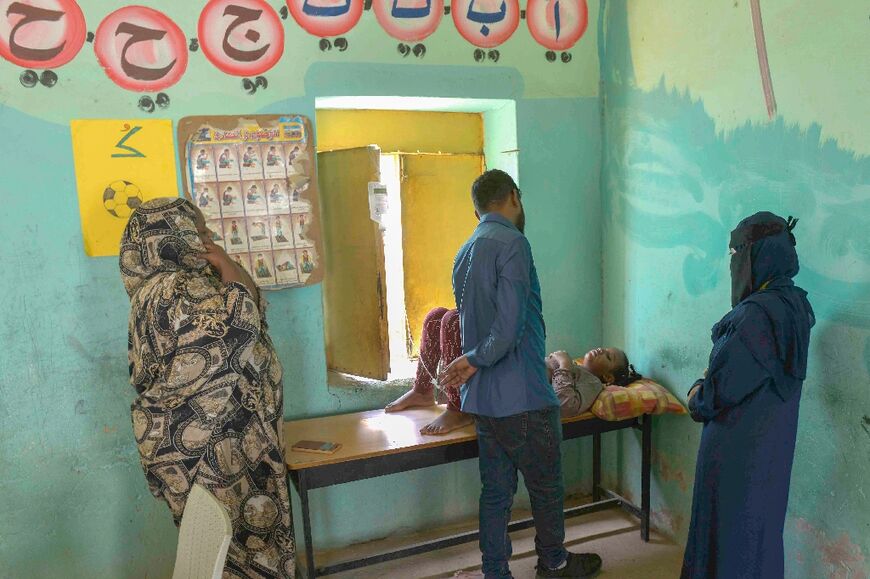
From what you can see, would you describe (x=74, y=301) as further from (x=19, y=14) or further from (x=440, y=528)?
(x=440, y=528)

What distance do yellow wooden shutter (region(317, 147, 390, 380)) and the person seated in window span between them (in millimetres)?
239

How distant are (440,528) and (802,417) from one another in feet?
6.08

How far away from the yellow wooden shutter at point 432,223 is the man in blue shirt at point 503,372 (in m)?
1.14

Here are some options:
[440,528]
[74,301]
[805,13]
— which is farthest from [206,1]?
[440,528]

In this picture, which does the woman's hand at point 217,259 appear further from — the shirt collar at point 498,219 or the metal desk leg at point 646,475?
the metal desk leg at point 646,475

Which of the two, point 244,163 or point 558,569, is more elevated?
point 244,163

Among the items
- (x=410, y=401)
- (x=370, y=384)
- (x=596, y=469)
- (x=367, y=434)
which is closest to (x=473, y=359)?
(x=367, y=434)

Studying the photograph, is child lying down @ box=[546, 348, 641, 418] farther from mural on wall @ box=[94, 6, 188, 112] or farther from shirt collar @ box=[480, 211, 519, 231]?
mural on wall @ box=[94, 6, 188, 112]

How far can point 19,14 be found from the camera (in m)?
2.41

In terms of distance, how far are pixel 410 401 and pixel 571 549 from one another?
1070 mm

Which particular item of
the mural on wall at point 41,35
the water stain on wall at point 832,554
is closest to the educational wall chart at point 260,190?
the mural on wall at point 41,35

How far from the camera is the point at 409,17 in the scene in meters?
2.94

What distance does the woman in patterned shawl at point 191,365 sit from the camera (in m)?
2.06

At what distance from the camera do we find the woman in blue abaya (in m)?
1.96
